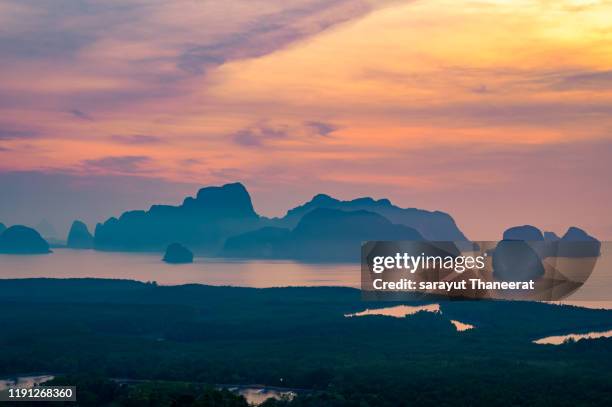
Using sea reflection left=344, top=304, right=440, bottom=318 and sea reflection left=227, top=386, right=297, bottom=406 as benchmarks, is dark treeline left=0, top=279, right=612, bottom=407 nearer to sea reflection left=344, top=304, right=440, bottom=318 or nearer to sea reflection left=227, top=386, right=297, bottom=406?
sea reflection left=227, top=386, right=297, bottom=406

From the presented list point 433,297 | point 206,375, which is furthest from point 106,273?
point 206,375

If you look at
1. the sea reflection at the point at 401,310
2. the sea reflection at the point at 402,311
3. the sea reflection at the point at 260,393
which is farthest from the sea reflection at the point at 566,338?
the sea reflection at the point at 260,393

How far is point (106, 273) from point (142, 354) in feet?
415

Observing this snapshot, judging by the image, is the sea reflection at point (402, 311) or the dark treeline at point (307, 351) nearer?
the dark treeline at point (307, 351)

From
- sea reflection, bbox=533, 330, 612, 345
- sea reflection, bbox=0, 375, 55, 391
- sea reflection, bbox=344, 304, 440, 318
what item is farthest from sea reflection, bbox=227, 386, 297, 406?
sea reflection, bbox=344, 304, 440, 318

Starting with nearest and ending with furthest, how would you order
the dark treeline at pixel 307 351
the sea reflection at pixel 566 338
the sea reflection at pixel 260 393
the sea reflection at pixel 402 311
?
the dark treeline at pixel 307 351
the sea reflection at pixel 260 393
the sea reflection at pixel 566 338
the sea reflection at pixel 402 311

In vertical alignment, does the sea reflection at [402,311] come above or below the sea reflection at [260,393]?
above

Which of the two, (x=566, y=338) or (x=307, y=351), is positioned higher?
(x=307, y=351)

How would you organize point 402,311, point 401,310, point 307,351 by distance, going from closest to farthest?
point 307,351
point 402,311
point 401,310

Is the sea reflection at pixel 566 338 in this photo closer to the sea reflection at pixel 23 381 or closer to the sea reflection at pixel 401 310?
the sea reflection at pixel 401 310

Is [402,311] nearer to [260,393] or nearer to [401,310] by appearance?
[401,310]

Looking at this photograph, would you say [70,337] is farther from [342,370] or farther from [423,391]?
[423,391]

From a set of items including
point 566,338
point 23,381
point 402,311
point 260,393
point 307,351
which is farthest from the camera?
point 402,311

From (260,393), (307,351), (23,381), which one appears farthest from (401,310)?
(23,381)
